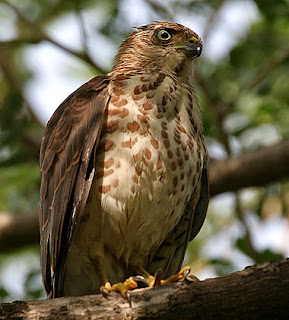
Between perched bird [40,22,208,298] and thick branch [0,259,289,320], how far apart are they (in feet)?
1.23

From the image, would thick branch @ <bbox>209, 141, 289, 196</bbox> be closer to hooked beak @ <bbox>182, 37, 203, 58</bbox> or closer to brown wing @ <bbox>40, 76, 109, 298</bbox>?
hooked beak @ <bbox>182, 37, 203, 58</bbox>

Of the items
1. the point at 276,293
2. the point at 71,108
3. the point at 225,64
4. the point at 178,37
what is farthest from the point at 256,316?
the point at 225,64

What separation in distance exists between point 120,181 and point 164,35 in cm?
154

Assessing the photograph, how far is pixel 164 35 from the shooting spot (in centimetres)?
489

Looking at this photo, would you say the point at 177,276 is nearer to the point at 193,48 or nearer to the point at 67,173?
the point at 67,173

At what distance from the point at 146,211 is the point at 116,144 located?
518 mm

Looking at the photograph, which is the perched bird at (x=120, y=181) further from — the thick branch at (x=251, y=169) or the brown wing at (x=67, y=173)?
the thick branch at (x=251, y=169)

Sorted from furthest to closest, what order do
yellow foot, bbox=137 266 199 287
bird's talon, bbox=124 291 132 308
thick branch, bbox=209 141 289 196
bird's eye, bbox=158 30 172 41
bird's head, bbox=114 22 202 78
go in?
thick branch, bbox=209 141 289 196
bird's eye, bbox=158 30 172 41
bird's head, bbox=114 22 202 78
yellow foot, bbox=137 266 199 287
bird's talon, bbox=124 291 132 308

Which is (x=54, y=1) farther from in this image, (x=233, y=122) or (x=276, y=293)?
(x=276, y=293)

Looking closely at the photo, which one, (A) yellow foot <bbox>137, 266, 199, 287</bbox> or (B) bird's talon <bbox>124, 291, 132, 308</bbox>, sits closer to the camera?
(B) bird's talon <bbox>124, 291, 132, 308</bbox>

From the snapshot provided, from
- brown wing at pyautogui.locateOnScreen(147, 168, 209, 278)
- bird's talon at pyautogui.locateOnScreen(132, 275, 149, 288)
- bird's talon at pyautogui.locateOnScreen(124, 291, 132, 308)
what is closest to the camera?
bird's talon at pyautogui.locateOnScreen(124, 291, 132, 308)

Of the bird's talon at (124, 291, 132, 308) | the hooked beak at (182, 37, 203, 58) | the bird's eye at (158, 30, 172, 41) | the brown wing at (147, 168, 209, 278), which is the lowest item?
the bird's talon at (124, 291, 132, 308)

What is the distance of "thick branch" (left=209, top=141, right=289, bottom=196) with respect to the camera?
532 centimetres

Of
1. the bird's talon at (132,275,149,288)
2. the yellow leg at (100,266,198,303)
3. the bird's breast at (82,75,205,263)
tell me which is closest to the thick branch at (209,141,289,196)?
the bird's breast at (82,75,205,263)
